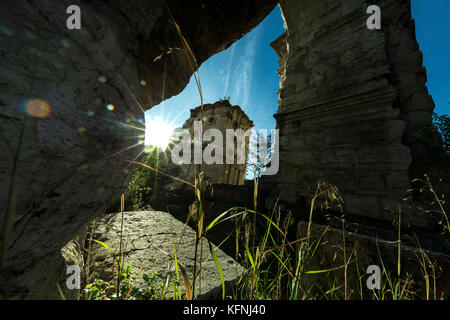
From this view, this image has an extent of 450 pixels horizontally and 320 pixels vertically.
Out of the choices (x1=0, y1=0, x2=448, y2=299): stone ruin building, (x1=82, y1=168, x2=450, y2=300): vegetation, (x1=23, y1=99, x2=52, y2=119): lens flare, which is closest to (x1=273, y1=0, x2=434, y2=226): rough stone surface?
(x1=0, y1=0, x2=448, y2=299): stone ruin building

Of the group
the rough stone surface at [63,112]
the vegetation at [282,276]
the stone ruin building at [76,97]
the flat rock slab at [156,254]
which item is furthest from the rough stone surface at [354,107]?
the rough stone surface at [63,112]

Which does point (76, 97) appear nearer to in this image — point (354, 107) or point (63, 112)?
Result: point (63, 112)

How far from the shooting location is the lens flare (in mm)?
492

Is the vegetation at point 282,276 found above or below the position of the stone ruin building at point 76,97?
below

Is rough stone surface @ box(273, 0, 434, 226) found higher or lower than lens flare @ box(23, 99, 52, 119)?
higher

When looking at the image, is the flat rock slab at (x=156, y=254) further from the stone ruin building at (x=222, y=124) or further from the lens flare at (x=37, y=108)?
the stone ruin building at (x=222, y=124)

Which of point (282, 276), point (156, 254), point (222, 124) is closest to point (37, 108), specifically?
point (282, 276)

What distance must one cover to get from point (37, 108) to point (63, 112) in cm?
7

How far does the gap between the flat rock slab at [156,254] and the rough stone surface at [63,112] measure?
0.50 metres

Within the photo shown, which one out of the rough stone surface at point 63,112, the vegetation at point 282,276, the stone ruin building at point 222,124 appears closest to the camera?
the rough stone surface at point 63,112

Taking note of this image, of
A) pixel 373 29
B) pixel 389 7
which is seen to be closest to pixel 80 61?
pixel 373 29

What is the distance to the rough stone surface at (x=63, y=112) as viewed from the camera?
0.48 metres

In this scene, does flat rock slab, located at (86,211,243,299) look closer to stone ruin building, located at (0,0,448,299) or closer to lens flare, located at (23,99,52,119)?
stone ruin building, located at (0,0,448,299)
